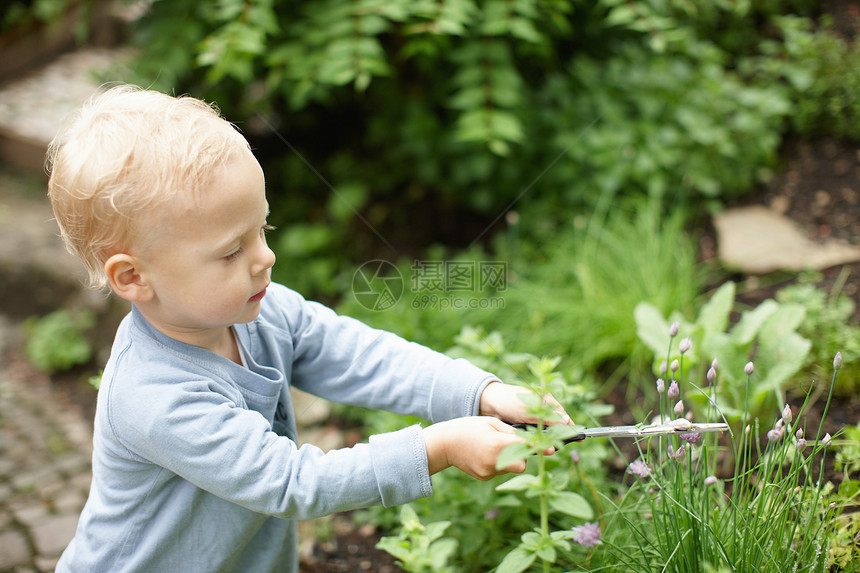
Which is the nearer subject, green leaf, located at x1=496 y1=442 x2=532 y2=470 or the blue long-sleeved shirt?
green leaf, located at x1=496 y1=442 x2=532 y2=470

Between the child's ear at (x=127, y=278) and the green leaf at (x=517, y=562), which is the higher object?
the child's ear at (x=127, y=278)

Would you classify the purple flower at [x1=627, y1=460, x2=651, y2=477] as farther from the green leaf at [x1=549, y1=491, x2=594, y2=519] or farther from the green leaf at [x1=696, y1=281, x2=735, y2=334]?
the green leaf at [x1=696, y1=281, x2=735, y2=334]

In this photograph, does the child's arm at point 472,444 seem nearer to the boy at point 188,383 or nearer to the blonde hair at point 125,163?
the boy at point 188,383

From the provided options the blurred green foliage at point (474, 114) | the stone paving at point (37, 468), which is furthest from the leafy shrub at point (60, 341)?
the blurred green foliage at point (474, 114)

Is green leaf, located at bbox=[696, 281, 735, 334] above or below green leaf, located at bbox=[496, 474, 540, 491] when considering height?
below

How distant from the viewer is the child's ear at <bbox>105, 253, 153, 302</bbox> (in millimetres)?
1128

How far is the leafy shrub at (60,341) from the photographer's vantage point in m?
3.10

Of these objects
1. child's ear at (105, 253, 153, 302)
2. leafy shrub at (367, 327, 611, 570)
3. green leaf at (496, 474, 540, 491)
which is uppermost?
child's ear at (105, 253, 153, 302)

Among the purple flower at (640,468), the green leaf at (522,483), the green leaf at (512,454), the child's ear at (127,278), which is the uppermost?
the child's ear at (127,278)

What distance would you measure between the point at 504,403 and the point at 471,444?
0.19 meters

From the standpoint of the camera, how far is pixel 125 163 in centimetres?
109

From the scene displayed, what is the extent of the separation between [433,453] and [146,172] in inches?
27.2
